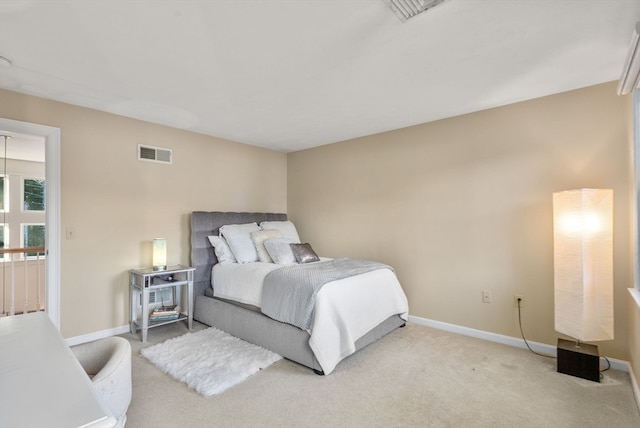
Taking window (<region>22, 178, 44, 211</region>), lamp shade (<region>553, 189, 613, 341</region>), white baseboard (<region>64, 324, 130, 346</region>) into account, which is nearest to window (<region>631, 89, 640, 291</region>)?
lamp shade (<region>553, 189, 613, 341</region>)

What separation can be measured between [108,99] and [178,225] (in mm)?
1540

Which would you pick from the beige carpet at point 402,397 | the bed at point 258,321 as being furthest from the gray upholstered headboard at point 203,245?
the beige carpet at point 402,397

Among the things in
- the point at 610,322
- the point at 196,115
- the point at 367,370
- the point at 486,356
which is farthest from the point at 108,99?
the point at 610,322

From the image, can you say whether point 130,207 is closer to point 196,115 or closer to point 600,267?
point 196,115

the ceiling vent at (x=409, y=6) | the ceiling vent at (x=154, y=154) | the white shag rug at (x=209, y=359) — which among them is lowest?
the white shag rug at (x=209, y=359)

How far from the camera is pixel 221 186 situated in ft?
14.0

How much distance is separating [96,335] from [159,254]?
3.21ft

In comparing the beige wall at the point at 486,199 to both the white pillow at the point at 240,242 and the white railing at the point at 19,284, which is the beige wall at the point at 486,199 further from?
the white railing at the point at 19,284

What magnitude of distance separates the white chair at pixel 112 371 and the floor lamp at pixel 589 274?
3082 mm

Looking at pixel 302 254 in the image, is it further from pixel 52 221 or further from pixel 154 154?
pixel 52 221

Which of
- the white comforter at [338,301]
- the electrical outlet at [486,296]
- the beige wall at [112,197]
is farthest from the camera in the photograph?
the electrical outlet at [486,296]

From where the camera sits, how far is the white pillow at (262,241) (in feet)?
12.2

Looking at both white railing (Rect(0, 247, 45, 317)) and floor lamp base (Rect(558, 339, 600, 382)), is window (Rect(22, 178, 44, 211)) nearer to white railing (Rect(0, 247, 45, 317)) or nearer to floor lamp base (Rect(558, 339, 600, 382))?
white railing (Rect(0, 247, 45, 317))

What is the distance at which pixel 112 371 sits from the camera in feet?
5.23
